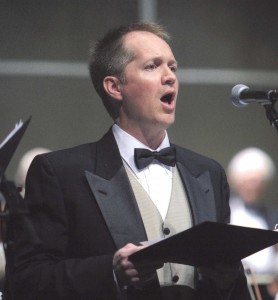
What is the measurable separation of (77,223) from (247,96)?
0.63 m

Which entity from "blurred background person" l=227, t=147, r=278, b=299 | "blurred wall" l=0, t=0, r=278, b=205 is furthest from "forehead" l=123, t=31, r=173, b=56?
"blurred wall" l=0, t=0, r=278, b=205

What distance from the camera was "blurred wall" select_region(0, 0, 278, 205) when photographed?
5.14 m

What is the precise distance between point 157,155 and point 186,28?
2.99 m

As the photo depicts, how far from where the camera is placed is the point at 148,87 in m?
2.54

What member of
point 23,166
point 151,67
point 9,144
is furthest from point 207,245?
point 23,166

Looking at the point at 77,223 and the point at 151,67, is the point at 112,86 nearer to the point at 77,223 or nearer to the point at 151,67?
the point at 151,67

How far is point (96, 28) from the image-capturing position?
5.26 meters

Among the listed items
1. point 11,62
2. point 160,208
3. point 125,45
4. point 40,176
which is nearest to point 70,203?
point 40,176

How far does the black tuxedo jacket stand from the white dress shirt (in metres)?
0.05

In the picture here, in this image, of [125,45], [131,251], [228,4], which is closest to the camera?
[131,251]

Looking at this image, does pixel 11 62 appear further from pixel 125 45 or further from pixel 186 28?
pixel 125 45

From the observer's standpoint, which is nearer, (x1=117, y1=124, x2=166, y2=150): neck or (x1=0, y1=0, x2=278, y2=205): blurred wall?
(x1=117, y1=124, x2=166, y2=150): neck

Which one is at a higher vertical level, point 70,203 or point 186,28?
point 186,28

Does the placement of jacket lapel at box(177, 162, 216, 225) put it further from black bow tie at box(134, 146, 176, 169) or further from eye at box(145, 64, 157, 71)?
eye at box(145, 64, 157, 71)
